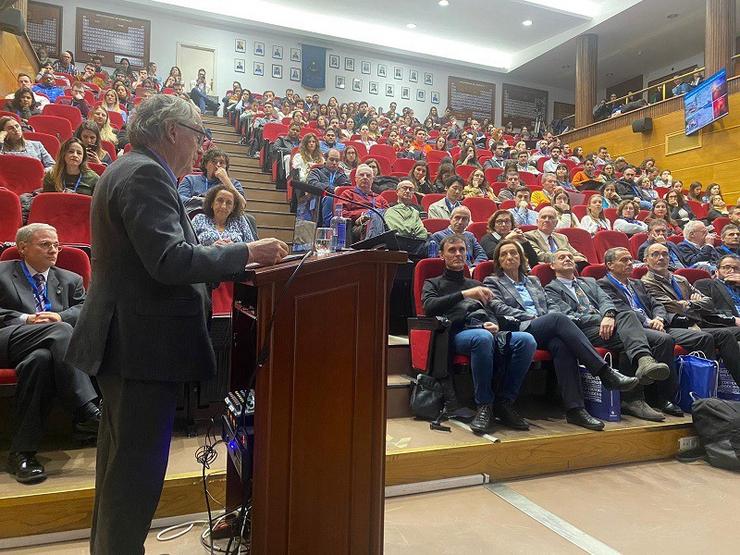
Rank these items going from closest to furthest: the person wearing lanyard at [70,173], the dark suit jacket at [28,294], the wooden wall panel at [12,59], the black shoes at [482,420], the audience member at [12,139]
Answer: the dark suit jacket at [28,294] → the black shoes at [482,420] → the person wearing lanyard at [70,173] → the audience member at [12,139] → the wooden wall panel at [12,59]

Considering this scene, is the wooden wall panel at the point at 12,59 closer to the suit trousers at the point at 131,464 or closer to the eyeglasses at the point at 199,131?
the eyeglasses at the point at 199,131

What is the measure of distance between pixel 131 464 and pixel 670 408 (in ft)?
7.52

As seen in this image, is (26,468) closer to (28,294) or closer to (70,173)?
(28,294)

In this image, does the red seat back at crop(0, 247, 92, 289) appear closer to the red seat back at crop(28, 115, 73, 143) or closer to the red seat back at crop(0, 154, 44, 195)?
the red seat back at crop(0, 154, 44, 195)

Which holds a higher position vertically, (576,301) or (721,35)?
(721,35)

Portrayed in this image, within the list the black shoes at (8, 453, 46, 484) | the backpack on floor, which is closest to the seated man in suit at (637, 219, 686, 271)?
the backpack on floor

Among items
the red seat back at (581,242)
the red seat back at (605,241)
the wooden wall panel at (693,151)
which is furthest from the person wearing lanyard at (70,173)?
the wooden wall panel at (693,151)

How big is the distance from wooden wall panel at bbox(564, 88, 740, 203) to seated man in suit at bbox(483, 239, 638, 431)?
6.22 m

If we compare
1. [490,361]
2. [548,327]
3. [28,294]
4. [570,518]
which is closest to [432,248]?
[548,327]

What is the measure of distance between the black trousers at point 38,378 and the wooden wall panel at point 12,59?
4778 mm

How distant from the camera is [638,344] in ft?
7.59

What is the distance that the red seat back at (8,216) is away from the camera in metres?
2.31

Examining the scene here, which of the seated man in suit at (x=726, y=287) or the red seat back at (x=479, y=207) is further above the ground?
the red seat back at (x=479, y=207)

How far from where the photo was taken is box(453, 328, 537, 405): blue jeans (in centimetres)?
209
